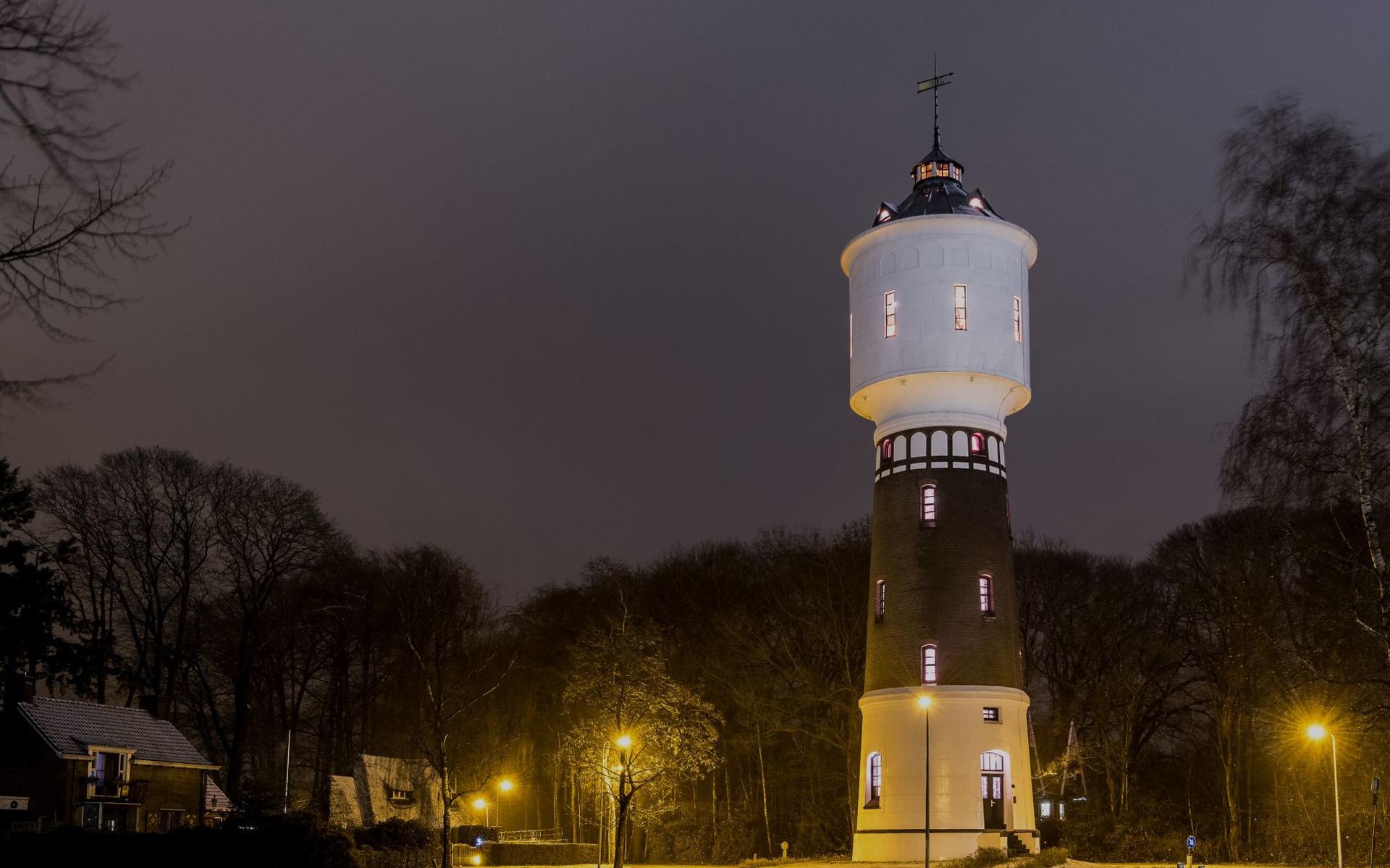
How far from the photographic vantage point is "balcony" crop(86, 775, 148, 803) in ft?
152

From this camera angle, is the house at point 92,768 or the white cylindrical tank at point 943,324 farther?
the house at point 92,768

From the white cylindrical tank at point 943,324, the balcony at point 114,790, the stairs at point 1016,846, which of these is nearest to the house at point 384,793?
the balcony at point 114,790

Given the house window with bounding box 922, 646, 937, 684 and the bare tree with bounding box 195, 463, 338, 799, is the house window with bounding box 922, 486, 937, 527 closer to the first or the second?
the house window with bounding box 922, 646, 937, 684

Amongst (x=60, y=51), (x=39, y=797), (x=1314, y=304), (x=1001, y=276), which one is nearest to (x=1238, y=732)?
(x=1001, y=276)

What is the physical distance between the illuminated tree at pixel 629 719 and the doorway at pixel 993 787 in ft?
27.0

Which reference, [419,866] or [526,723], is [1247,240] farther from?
[526,723]

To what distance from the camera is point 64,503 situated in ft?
173

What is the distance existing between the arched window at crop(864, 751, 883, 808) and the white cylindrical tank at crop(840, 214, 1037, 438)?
997 cm

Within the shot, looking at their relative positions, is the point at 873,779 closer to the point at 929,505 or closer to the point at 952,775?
the point at 952,775

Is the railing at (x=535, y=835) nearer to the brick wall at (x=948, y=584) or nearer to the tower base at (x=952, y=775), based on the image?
the tower base at (x=952, y=775)

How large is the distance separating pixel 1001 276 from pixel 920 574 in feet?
31.2

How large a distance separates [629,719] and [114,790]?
713 inches

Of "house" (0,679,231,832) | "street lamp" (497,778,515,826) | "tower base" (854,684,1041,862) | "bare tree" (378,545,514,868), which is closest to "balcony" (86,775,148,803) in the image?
"house" (0,679,231,832)

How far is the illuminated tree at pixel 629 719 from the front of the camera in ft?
136
